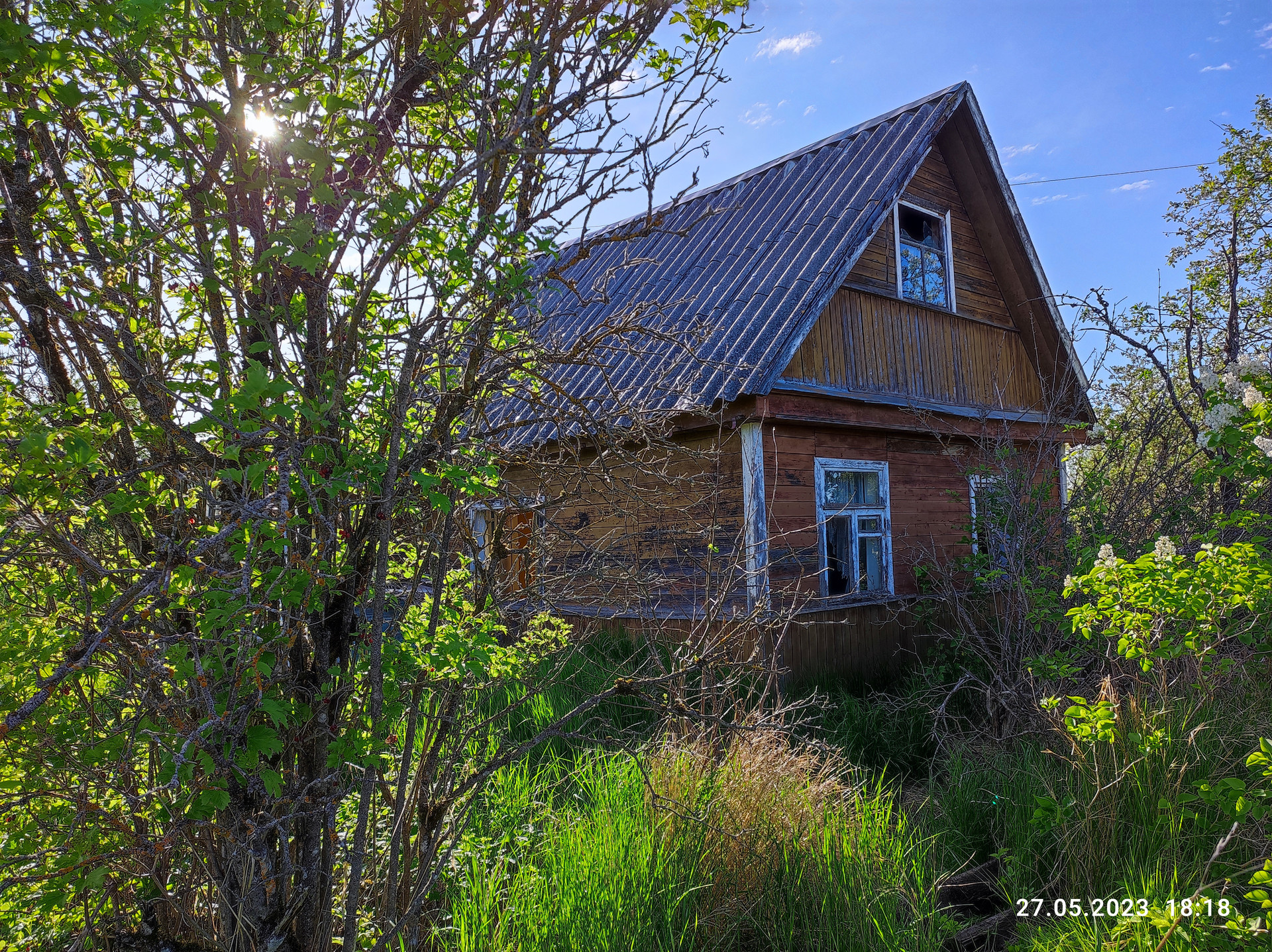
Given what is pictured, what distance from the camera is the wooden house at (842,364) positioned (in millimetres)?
7051

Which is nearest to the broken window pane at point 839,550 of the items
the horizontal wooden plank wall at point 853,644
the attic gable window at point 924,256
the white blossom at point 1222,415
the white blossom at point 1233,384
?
the horizontal wooden plank wall at point 853,644

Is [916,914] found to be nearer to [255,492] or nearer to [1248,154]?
[255,492]

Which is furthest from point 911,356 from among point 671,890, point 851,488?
point 671,890

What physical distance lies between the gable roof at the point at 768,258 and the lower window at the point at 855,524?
1.68 m

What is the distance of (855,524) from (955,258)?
12.6ft

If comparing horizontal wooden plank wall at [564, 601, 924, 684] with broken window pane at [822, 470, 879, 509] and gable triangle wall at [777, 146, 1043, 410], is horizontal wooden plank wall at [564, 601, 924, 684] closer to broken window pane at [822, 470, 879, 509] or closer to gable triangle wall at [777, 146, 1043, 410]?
broken window pane at [822, 470, 879, 509]

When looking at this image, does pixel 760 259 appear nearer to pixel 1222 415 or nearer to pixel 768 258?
pixel 768 258

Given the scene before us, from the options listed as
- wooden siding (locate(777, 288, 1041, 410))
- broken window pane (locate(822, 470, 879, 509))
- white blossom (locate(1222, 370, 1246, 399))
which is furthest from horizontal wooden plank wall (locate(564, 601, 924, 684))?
white blossom (locate(1222, 370, 1246, 399))

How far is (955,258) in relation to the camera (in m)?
9.37

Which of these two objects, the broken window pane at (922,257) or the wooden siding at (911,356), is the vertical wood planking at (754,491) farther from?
the broken window pane at (922,257)

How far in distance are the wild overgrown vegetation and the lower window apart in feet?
14.6

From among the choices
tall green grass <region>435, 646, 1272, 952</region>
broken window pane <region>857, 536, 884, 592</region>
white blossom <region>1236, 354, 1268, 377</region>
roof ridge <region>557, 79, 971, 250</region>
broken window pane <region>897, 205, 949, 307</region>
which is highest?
roof ridge <region>557, 79, 971, 250</region>

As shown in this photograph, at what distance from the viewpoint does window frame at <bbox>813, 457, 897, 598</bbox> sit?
7680mm

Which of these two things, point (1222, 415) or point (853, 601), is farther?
point (853, 601)
